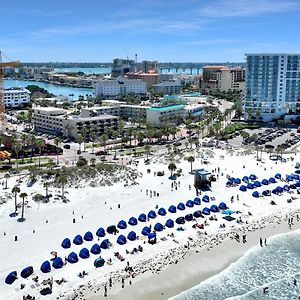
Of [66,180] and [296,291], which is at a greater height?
[66,180]

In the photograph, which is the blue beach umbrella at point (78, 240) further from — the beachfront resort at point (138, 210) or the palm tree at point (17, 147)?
the palm tree at point (17, 147)

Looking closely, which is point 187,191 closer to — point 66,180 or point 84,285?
point 66,180

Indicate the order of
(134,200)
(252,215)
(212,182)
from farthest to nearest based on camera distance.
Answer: (212,182), (134,200), (252,215)

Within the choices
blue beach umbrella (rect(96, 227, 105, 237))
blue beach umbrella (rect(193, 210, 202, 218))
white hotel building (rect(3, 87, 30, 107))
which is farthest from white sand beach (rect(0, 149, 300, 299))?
white hotel building (rect(3, 87, 30, 107))

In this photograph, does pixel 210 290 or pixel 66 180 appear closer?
pixel 210 290

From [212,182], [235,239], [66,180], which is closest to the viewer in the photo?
[235,239]

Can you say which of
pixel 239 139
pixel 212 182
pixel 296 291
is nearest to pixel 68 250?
pixel 296 291

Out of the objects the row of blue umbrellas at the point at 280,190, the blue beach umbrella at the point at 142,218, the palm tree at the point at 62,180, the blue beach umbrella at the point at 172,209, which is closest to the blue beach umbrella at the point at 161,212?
the blue beach umbrella at the point at 172,209
